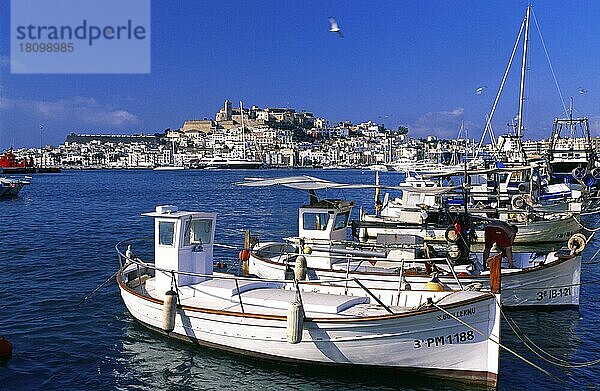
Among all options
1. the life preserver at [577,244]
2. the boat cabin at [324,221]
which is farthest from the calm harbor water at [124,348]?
the boat cabin at [324,221]

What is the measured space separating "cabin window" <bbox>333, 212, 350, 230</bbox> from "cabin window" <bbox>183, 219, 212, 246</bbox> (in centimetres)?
571

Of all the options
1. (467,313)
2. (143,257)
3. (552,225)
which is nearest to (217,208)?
(143,257)

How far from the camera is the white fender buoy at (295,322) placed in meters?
11.2

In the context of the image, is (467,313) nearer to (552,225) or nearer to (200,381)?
(200,381)

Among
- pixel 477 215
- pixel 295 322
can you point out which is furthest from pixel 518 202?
pixel 295 322

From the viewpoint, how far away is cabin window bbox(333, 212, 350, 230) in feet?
63.5

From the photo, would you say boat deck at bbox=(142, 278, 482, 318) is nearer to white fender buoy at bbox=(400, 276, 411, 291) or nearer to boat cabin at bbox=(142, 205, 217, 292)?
white fender buoy at bbox=(400, 276, 411, 291)

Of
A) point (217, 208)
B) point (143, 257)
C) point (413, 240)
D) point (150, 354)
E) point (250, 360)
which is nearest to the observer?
point (250, 360)

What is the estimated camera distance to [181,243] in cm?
1416

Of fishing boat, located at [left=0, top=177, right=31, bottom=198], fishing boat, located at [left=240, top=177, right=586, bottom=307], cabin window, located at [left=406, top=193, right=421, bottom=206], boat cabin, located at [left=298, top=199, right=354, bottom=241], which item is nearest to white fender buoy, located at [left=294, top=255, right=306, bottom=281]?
fishing boat, located at [left=240, top=177, right=586, bottom=307]

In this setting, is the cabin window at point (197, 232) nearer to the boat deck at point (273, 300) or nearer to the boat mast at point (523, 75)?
the boat deck at point (273, 300)

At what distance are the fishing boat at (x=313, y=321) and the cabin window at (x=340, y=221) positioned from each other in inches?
213

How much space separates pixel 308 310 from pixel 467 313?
3162mm

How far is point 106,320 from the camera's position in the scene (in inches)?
642
